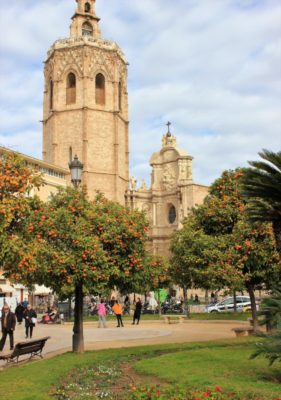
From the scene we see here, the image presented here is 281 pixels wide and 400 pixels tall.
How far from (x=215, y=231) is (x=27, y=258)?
10.6 metres

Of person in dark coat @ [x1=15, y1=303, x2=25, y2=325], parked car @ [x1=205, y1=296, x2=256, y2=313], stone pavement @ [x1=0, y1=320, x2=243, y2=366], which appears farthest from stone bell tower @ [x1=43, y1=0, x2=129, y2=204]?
stone pavement @ [x1=0, y1=320, x2=243, y2=366]

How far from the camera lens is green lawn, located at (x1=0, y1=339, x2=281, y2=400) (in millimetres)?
8812

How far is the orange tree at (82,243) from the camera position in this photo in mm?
13227

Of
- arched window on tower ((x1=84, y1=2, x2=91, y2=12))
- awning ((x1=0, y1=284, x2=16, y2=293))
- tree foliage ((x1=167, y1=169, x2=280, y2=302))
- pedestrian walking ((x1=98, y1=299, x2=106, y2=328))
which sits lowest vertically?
pedestrian walking ((x1=98, y1=299, x2=106, y2=328))

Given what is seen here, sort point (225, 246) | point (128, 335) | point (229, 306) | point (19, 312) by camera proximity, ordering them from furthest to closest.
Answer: point (229, 306) → point (19, 312) → point (128, 335) → point (225, 246)

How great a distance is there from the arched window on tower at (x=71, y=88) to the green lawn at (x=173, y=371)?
148 feet

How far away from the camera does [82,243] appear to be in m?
13.4

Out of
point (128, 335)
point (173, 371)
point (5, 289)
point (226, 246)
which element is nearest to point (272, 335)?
point (173, 371)

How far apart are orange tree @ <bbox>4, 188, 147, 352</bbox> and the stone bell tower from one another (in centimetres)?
3970

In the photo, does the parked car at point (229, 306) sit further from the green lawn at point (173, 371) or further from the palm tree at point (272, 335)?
the palm tree at point (272, 335)

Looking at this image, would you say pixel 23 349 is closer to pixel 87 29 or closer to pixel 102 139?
pixel 102 139

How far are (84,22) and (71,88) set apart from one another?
9357 mm

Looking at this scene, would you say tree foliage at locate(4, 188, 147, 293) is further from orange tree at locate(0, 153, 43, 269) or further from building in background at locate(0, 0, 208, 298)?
building in background at locate(0, 0, 208, 298)

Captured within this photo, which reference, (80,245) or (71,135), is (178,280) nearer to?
(80,245)
